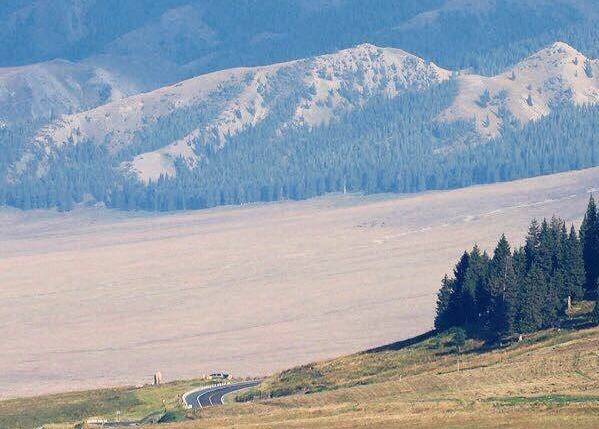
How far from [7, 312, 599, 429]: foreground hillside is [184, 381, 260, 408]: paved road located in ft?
3.40

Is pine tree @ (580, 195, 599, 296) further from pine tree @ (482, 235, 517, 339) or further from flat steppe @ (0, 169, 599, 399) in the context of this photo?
flat steppe @ (0, 169, 599, 399)

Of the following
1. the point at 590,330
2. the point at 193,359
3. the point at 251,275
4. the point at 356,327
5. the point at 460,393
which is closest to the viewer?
the point at 460,393

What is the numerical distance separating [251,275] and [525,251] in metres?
85.4

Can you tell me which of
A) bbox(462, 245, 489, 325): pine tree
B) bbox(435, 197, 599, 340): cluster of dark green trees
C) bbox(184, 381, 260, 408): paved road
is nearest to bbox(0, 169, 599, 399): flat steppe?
bbox(184, 381, 260, 408): paved road

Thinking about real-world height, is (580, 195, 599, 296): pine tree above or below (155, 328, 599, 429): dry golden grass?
above

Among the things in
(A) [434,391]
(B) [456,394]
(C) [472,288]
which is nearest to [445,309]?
(C) [472,288]

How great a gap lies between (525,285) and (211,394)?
51.5 feet

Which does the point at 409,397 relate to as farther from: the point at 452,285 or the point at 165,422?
the point at 452,285

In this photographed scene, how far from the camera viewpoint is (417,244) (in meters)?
197

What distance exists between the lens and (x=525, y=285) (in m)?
95.5

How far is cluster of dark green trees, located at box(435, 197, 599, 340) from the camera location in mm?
94562

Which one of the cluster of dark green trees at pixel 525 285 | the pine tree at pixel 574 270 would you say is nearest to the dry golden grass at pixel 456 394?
the cluster of dark green trees at pixel 525 285

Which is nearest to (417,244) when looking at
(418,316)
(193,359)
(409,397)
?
(418,316)

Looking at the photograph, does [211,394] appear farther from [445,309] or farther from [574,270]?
[574,270]
